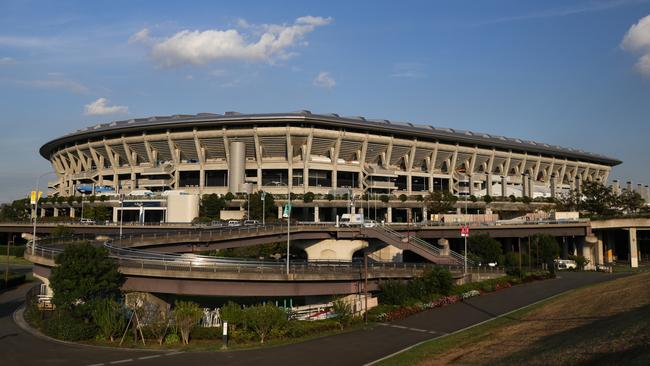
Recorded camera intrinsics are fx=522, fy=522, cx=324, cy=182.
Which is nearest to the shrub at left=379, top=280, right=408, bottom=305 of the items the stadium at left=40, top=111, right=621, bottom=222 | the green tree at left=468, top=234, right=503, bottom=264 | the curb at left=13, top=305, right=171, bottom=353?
the curb at left=13, top=305, right=171, bottom=353

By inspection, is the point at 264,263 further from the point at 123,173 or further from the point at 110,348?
→ the point at 123,173

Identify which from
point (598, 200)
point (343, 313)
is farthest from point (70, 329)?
point (598, 200)

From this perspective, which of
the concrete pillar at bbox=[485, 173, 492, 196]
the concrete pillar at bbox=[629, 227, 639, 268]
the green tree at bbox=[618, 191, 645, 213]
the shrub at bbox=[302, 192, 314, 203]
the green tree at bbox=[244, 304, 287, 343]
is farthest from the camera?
the concrete pillar at bbox=[485, 173, 492, 196]

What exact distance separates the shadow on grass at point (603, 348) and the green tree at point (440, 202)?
96.2m

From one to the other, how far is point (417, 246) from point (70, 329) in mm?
42577

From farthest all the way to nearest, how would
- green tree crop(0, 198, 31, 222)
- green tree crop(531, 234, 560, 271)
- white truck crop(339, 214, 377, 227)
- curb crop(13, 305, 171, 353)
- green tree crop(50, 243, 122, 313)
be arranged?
green tree crop(0, 198, 31, 222) < white truck crop(339, 214, 377, 227) < green tree crop(531, 234, 560, 271) < green tree crop(50, 243, 122, 313) < curb crop(13, 305, 171, 353)

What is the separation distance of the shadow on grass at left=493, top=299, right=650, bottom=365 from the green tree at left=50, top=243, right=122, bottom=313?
24.6m

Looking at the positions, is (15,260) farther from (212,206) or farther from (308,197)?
(308,197)

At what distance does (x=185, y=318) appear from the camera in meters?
28.1

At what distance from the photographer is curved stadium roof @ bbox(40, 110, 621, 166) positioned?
120125 millimetres

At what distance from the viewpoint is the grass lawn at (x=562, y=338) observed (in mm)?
13742

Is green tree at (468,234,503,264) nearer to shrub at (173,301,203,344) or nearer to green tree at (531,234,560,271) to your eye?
green tree at (531,234,560,271)

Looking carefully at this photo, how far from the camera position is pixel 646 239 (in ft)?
294

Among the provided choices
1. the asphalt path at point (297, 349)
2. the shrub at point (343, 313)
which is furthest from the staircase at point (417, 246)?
the shrub at point (343, 313)
